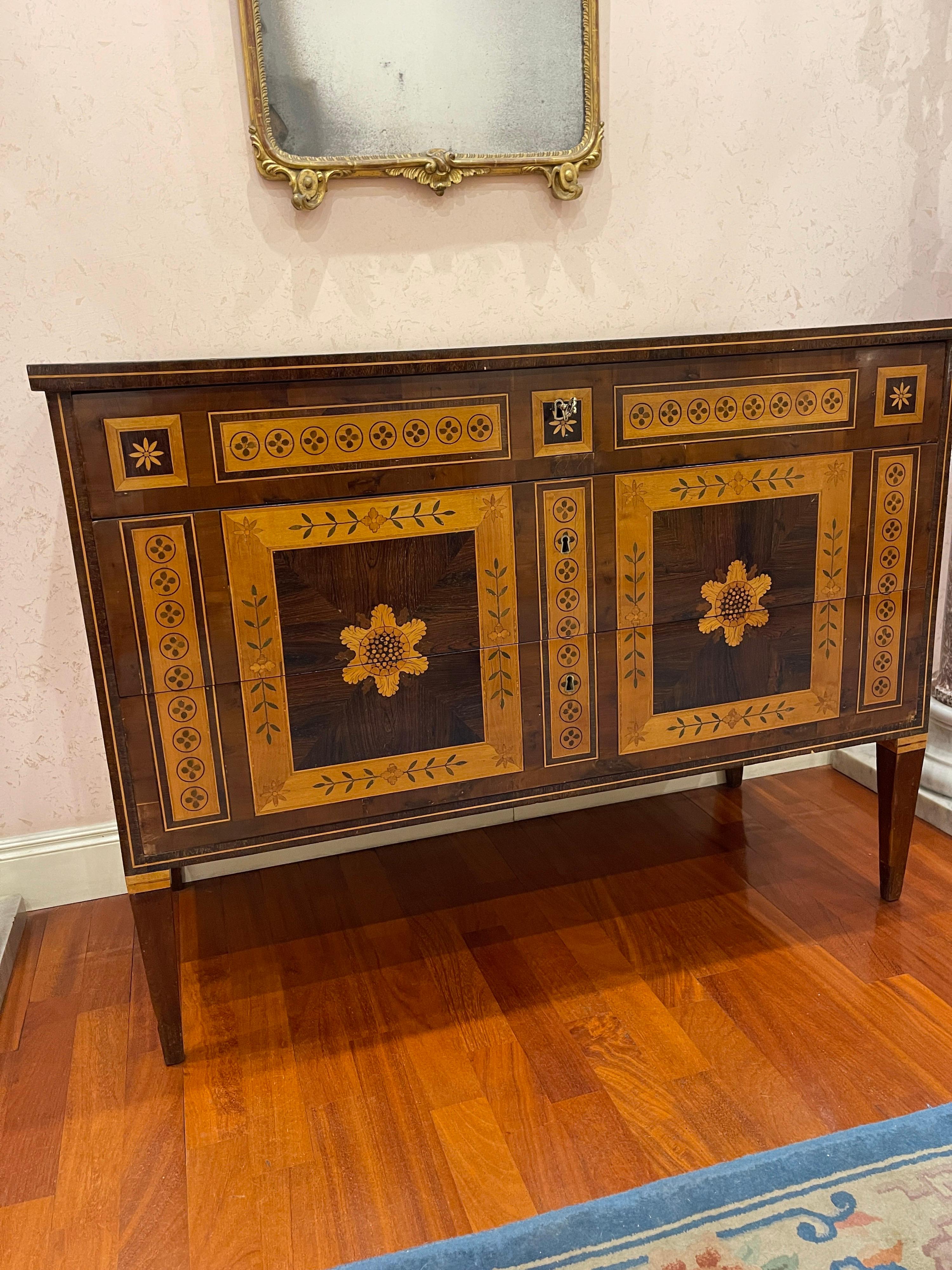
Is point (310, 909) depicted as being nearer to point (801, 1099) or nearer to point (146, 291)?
point (801, 1099)

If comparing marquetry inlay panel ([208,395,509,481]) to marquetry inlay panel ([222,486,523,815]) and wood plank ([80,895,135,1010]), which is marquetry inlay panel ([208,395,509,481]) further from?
wood plank ([80,895,135,1010])

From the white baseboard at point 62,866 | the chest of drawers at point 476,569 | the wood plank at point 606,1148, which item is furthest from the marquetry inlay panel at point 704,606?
the white baseboard at point 62,866

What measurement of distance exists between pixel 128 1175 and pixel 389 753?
0.70 m

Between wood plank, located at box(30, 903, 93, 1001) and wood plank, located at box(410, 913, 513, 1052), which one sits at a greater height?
wood plank, located at box(410, 913, 513, 1052)

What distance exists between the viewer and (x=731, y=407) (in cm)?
160

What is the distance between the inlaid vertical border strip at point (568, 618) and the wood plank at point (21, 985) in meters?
1.04

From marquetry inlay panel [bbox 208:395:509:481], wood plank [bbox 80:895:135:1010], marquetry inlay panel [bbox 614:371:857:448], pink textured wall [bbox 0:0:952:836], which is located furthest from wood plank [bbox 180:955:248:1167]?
marquetry inlay panel [bbox 614:371:857:448]

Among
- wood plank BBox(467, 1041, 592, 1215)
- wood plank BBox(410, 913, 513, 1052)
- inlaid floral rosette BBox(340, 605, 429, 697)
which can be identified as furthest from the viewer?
wood plank BBox(410, 913, 513, 1052)

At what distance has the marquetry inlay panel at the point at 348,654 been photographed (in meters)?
1.45

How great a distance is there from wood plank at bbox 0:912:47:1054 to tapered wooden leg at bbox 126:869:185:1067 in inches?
12.0

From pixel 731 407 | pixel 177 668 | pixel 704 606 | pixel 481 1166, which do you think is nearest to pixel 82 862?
pixel 177 668

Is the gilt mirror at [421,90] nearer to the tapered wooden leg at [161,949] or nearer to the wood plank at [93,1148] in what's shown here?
the tapered wooden leg at [161,949]

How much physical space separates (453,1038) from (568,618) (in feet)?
2.36

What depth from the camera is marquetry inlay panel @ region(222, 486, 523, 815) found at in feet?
4.75
